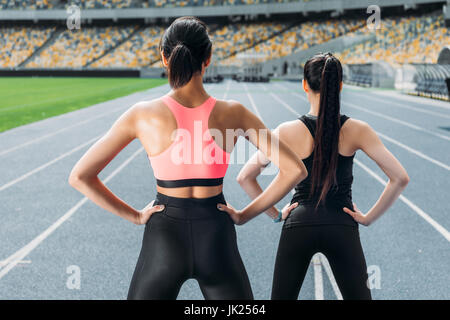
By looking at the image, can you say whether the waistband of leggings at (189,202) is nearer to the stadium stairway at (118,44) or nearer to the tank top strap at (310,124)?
the tank top strap at (310,124)

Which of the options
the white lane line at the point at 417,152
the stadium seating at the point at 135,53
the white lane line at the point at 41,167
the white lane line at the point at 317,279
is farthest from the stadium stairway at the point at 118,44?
the white lane line at the point at 317,279

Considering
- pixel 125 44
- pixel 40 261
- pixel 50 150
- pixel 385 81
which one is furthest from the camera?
pixel 125 44

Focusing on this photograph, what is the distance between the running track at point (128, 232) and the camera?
4.39 m

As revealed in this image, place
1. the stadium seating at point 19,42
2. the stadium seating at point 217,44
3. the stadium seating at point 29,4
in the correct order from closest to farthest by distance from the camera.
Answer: the stadium seating at point 217,44 < the stadium seating at point 19,42 < the stadium seating at point 29,4

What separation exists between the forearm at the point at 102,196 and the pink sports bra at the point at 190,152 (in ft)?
0.96

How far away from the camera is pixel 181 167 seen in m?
2.07

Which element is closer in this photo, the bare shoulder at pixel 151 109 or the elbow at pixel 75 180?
the bare shoulder at pixel 151 109

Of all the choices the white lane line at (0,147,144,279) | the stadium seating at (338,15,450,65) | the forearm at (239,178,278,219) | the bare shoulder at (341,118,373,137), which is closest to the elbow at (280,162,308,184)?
the bare shoulder at (341,118,373,137)

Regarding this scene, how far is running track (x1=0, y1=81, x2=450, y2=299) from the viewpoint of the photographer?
173 inches

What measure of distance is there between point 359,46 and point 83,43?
35.4 meters

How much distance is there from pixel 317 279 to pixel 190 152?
9.26 feet

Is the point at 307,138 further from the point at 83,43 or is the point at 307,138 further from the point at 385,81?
the point at 83,43

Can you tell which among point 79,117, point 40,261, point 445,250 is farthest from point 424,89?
point 40,261
